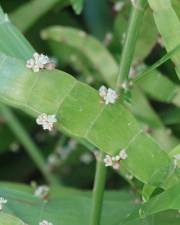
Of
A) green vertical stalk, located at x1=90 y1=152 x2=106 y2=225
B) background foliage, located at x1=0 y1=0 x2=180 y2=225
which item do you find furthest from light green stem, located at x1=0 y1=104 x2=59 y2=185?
green vertical stalk, located at x1=90 y1=152 x2=106 y2=225

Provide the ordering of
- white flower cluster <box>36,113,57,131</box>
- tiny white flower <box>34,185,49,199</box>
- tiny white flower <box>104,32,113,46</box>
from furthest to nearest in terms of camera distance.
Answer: tiny white flower <box>104,32,113,46</box>
tiny white flower <box>34,185,49,199</box>
white flower cluster <box>36,113,57,131</box>

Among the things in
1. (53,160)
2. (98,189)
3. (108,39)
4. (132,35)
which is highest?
(108,39)

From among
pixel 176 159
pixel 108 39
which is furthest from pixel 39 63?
pixel 108 39

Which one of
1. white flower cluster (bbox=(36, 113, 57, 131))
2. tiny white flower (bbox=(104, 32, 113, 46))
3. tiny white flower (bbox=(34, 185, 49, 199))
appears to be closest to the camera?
white flower cluster (bbox=(36, 113, 57, 131))

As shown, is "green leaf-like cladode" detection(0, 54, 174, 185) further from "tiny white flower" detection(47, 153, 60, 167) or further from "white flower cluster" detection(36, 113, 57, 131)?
"tiny white flower" detection(47, 153, 60, 167)

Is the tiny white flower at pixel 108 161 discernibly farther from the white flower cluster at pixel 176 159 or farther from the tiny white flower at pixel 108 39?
the tiny white flower at pixel 108 39

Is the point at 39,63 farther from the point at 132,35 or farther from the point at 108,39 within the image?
the point at 108,39

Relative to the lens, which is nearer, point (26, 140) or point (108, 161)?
point (108, 161)

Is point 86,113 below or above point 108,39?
below
